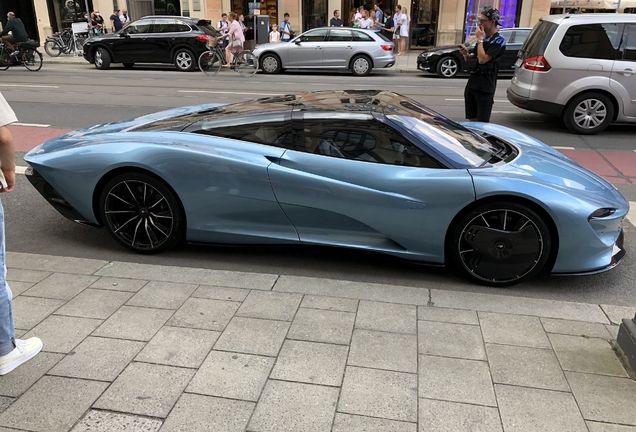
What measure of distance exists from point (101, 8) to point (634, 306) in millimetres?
27888

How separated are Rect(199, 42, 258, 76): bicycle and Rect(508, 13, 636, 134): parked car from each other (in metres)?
10.4

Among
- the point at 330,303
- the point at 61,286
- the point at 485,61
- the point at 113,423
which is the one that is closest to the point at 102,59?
the point at 485,61

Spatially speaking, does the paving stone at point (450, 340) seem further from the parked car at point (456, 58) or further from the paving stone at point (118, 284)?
the parked car at point (456, 58)

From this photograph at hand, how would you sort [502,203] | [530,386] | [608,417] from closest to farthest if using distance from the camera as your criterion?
[608,417], [530,386], [502,203]

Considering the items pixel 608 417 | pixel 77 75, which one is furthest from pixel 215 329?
pixel 77 75

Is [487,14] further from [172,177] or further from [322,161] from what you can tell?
[172,177]

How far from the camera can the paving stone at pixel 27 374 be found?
2.46 metres

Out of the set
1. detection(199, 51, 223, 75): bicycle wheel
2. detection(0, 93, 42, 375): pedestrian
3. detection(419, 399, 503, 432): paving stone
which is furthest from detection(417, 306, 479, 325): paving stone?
detection(199, 51, 223, 75): bicycle wheel

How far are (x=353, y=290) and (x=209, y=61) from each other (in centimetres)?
1525

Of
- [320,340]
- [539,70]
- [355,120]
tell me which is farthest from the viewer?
[539,70]

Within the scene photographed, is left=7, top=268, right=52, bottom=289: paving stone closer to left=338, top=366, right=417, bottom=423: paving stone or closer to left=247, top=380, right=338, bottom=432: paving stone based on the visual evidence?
left=247, top=380, right=338, bottom=432: paving stone

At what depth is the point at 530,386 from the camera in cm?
251

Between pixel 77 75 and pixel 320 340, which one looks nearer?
pixel 320 340

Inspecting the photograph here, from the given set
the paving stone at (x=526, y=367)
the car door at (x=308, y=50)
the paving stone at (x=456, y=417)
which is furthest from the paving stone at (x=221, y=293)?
the car door at (x=308, y=50)
